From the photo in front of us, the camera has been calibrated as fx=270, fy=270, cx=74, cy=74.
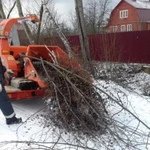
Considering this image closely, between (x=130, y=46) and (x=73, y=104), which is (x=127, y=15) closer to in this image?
(x=130, y=46)

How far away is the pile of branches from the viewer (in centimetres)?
466

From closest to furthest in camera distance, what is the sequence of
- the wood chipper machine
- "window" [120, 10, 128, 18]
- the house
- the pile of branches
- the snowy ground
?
the snowy ground
the pile of branches
the wood chipper machine
the house
"window" [120, 10, 128, 18]

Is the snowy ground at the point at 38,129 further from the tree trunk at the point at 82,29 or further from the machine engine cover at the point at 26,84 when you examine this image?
the tree trunk at the point at 82,29

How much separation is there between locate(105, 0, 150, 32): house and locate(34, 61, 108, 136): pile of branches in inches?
1657

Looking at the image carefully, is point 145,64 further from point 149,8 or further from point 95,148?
point 149,8

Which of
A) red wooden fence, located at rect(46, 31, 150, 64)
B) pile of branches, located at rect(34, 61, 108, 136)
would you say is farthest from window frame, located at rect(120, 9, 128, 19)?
pile of branches, located at rect(34, 61, 108, 136)

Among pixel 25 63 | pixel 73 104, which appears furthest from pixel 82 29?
pixel 73 104

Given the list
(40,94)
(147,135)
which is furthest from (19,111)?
(147,135)

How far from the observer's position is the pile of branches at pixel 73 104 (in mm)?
4656

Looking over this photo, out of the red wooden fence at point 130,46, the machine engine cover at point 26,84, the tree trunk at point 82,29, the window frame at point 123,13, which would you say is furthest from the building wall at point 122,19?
the machine engine cover at point 26,84

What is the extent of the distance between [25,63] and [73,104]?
1.84 m

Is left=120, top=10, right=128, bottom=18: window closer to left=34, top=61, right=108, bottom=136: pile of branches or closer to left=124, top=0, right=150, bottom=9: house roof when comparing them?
left=124, top=0, right=150, bottom=9: house roof

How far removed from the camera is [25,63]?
6.10 metres

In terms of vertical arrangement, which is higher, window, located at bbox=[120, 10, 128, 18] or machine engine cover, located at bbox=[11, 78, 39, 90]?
window, located at bbox=[120, 10, 128, 18]
